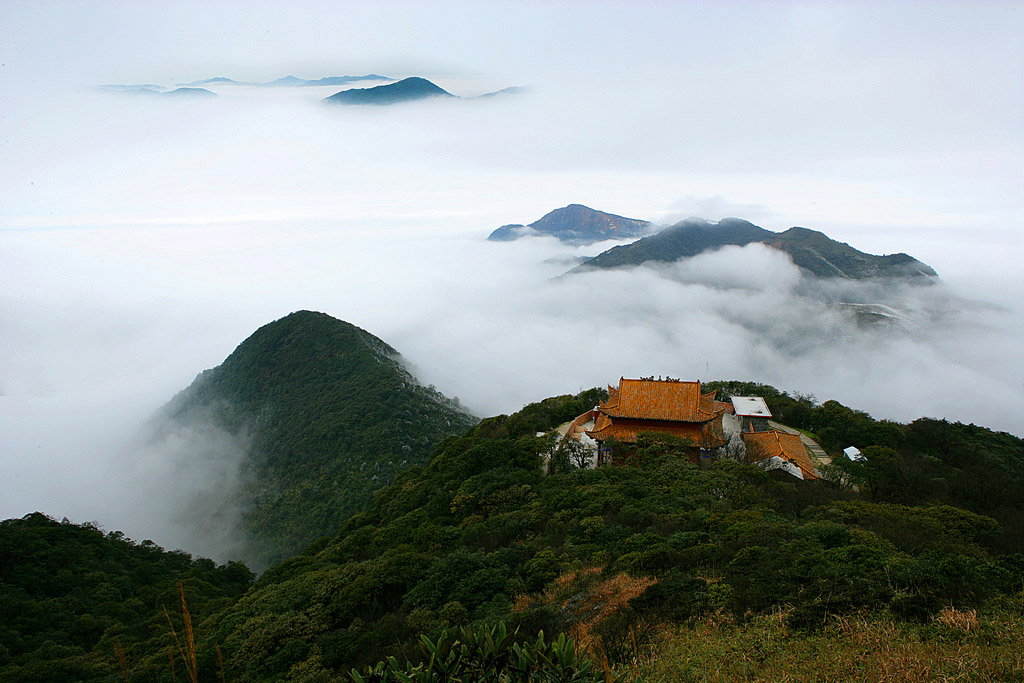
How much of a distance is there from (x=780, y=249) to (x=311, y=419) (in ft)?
505

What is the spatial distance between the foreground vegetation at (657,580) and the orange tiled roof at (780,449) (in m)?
1.36

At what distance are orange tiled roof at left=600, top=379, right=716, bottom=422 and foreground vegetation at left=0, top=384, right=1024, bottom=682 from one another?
1473mm

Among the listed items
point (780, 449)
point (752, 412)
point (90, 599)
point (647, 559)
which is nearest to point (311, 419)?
point (90, 599)

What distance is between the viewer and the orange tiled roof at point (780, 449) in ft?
69.3

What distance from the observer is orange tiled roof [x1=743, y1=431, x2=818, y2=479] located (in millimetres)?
21109

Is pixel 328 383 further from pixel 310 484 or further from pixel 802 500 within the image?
pixel 802 500

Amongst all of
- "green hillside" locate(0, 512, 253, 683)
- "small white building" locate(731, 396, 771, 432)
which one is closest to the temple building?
"small white building" locate(731, 396, 771, 432)

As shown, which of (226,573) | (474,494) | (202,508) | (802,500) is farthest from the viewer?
(202,508)

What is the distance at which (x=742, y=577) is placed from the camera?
934 centimetres

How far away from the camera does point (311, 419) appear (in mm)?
57750

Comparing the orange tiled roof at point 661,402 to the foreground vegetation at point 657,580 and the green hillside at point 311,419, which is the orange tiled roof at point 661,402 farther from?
the green hillside at point 311,419

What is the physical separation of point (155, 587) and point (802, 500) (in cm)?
3056

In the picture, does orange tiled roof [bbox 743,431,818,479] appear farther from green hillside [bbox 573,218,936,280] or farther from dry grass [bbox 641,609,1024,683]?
green hillside [bbox 573,218,936,280]

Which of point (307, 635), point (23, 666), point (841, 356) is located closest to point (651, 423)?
point (307, 635)
